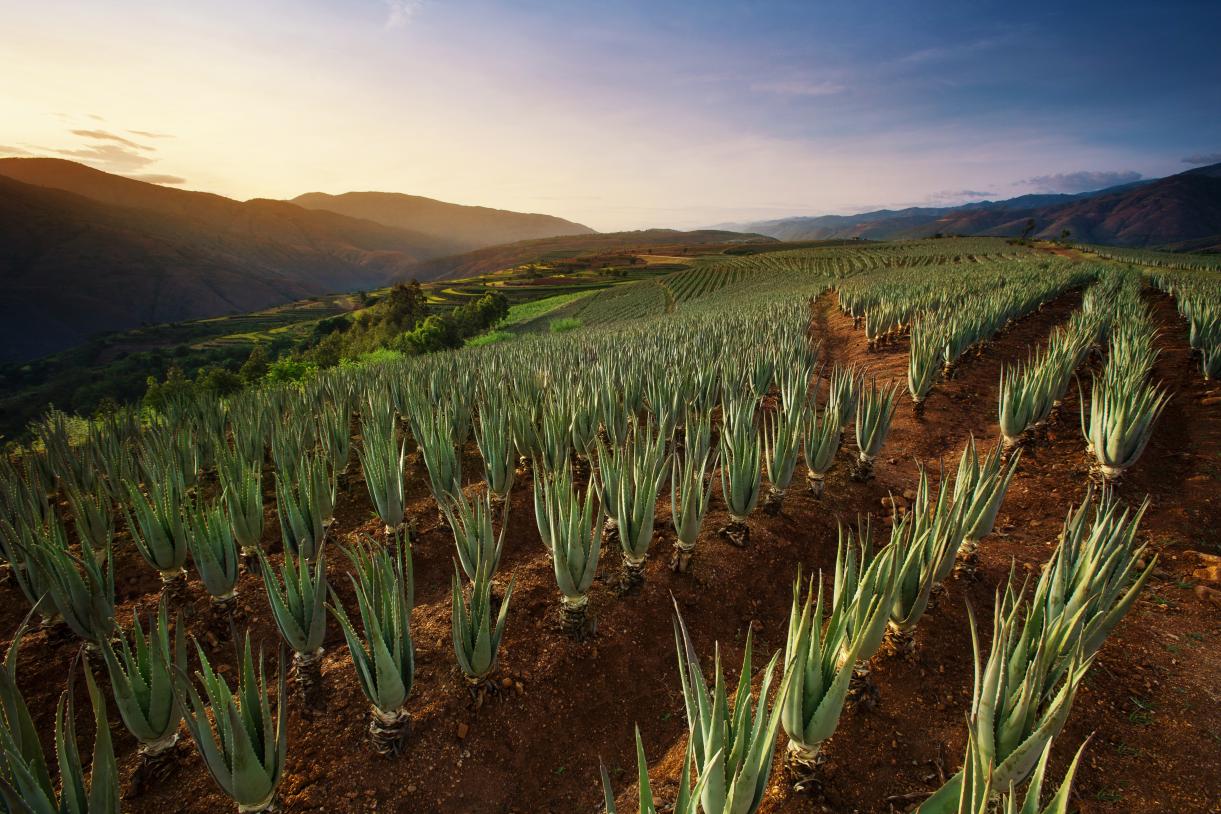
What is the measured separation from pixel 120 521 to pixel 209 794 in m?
4.24

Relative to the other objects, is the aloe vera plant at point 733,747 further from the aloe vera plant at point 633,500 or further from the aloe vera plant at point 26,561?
the aloe vera plant at point 26,561

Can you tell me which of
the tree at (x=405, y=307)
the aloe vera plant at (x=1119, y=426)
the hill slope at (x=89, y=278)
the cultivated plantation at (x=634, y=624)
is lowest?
the cultivated plantation at (x=634, y=624)

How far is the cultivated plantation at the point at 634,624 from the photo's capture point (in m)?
1.86

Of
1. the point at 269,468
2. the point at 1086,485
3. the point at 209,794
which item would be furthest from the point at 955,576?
the point at 269,468

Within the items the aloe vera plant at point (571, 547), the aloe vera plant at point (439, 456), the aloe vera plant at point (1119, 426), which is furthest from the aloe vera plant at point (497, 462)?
the aloe vera plant at point (1119, 426)

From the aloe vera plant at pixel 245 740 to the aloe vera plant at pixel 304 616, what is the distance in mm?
521

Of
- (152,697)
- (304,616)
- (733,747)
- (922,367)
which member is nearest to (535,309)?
(922,367)

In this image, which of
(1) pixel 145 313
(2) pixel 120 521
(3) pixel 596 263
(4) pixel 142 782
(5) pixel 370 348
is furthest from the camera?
(1) pixel 145 313

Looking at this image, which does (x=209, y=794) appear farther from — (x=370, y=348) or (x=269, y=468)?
(x=370, y=348)

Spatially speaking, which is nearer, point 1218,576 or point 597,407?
point 1218,576

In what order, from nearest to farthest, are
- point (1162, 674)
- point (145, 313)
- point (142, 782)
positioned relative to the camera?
1. point (142, 782)
2. point (1162, 674)
3. point (145, 313)

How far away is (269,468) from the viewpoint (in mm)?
6125

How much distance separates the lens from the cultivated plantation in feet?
6.10

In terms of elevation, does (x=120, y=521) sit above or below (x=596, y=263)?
below
